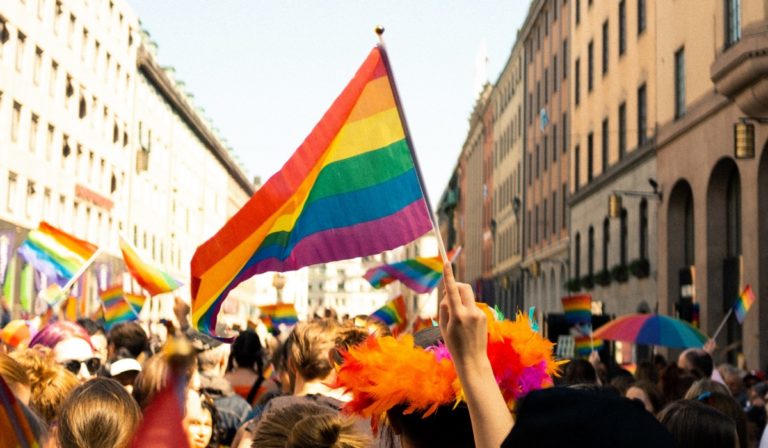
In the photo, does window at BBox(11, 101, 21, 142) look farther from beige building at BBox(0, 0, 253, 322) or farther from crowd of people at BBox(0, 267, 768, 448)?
crowd of people at BBox(0, 267, 768, 448)

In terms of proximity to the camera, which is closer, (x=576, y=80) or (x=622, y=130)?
(x=622, y=130)

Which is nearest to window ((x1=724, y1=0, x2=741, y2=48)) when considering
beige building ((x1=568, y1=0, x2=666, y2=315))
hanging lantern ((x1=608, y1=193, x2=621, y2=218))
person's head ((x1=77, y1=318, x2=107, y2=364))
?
beige building ((x1=568, y1=0, x2=666, y2=315))

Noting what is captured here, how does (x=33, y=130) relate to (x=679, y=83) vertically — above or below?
above

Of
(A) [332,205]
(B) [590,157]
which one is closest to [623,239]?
(B) [590,157]

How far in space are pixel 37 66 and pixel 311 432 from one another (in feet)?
148

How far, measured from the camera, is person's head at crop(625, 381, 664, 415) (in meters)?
8.04

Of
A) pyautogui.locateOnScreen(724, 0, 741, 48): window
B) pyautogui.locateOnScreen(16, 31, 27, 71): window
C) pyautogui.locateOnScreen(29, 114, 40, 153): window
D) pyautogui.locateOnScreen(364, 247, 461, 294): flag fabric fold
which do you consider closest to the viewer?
pyautogui.locateOnScreen(364, 247, 461, 294): flag fabric fold

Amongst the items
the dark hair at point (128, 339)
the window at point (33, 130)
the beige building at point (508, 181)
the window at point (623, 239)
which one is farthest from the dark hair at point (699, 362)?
the beige building at point (508, 181)

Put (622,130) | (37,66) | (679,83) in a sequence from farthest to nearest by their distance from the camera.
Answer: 1. (37,66)
2. (622,130)
3. (679,83)

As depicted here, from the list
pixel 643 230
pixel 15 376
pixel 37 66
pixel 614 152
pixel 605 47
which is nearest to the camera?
pixel 15 376

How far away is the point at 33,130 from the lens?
46.1m

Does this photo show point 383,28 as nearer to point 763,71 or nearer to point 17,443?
point 17,443

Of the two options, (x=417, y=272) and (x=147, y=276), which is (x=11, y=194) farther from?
(x=417, y=272)

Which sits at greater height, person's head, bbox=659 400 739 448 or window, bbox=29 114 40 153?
window, bbox=29 114 40 153
